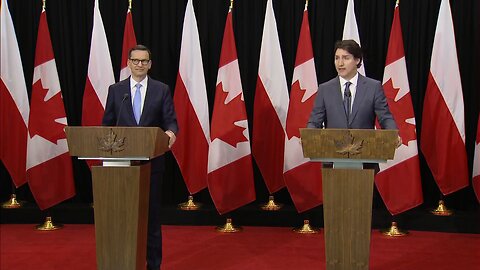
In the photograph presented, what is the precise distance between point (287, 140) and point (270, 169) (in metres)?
0.37

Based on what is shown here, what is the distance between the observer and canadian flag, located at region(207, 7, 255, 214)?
5230 mm

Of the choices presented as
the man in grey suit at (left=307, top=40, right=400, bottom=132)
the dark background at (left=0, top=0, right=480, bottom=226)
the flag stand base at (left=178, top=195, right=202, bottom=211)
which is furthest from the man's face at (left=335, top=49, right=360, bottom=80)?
the flag stand base at (left=178, top=195, right=202, bottom=211)

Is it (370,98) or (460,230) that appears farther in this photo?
(460,230)

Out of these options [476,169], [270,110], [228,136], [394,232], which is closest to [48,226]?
[228,136]

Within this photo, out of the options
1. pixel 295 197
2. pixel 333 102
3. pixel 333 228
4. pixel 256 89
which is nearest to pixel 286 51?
pixel 256 89

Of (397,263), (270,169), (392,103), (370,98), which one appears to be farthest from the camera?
(270,169)

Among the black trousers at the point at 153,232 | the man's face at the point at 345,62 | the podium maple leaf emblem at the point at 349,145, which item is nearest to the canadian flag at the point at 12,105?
the black trousers at the point at 153,232

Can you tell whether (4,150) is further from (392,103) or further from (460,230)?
(460,230)

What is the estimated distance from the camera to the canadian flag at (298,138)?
5.13 meters

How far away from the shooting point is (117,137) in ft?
9.78

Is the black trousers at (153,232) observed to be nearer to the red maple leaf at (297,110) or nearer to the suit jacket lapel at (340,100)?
the suit jacket lapel at (340,100)

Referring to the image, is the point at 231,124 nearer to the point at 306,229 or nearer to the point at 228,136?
the point at 228,136

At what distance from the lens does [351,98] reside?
136 inches

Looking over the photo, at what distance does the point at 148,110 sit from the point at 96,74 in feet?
6.37
